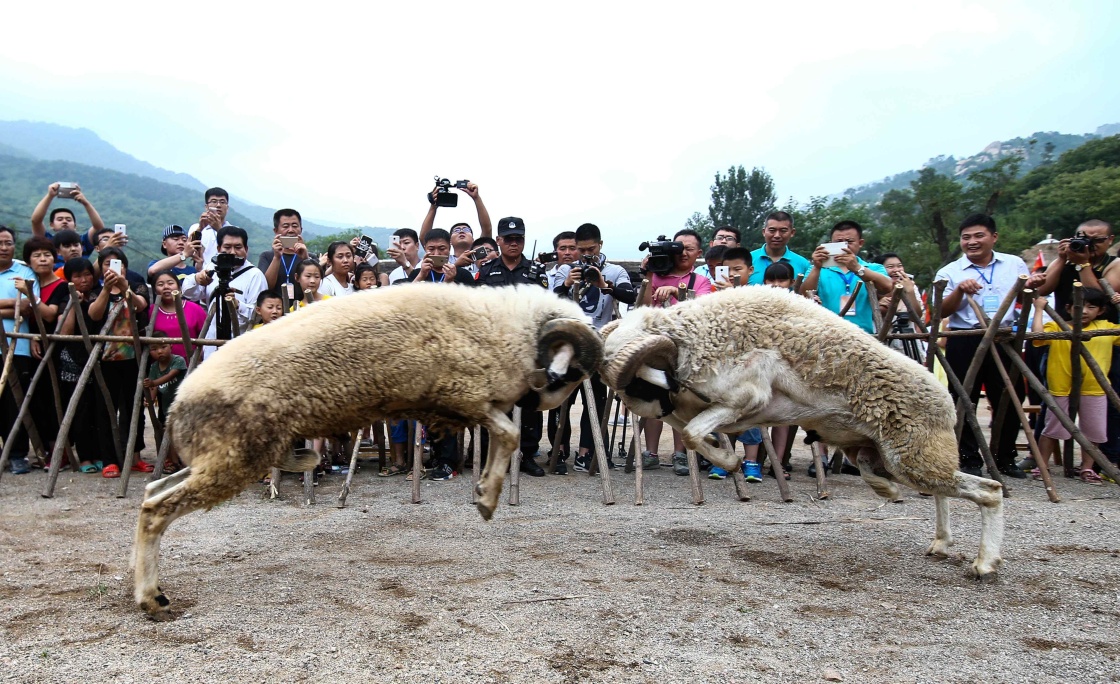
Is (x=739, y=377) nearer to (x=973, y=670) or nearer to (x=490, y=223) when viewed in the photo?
(x=973, y=670)

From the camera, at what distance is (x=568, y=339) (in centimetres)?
525

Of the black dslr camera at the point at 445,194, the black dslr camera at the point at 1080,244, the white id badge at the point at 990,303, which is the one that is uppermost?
the black dslr camera at the point at 445,194

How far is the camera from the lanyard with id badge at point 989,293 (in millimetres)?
8766

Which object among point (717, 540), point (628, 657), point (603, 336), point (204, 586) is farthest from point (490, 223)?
point (628, 657)

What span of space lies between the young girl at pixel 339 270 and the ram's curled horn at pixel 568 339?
471cm

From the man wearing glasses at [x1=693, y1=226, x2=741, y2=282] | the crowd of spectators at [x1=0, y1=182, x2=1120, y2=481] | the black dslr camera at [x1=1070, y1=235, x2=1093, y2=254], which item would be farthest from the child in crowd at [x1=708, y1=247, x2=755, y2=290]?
the black dslr camera at [x1=1070, y1=235, x2=1093, y2=254]

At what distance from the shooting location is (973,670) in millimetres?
3908

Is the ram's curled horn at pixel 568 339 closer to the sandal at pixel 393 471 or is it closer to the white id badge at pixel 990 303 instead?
the sandal at pixel 393 471

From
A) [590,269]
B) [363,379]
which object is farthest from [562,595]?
[590,269]

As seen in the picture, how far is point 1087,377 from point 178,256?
1112 centimetres

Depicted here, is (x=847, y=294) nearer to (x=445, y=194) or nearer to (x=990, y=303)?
(x=990, y=303)

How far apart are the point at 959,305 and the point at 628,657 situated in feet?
22.0

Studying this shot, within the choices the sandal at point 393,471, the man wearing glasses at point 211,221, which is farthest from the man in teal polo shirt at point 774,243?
the man wearing glasses at point 211,221

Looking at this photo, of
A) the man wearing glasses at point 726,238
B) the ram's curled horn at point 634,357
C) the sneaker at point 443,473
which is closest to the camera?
the ram's curled horn at point 634,357
